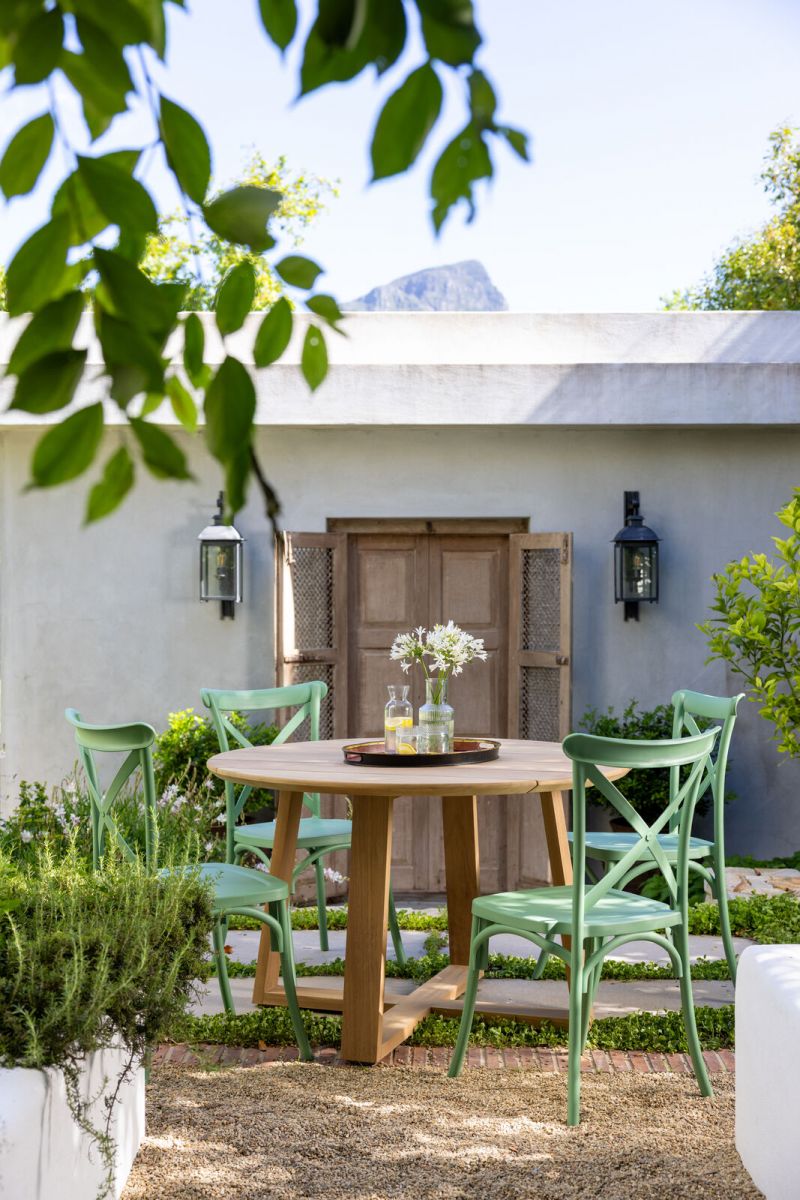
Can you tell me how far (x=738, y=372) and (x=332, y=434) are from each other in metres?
2.33

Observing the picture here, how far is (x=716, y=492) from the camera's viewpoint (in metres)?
7.46

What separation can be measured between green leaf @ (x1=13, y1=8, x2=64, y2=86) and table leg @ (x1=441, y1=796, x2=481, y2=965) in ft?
14.7

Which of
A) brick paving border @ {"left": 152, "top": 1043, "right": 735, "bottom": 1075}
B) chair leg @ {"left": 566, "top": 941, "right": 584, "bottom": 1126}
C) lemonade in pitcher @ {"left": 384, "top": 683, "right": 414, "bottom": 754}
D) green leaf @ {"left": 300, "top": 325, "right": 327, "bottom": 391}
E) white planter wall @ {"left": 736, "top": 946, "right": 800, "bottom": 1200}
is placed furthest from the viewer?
lemonade in pitcher @ {"left": 384, "top": 683, "right": 414, "bottom": 754}

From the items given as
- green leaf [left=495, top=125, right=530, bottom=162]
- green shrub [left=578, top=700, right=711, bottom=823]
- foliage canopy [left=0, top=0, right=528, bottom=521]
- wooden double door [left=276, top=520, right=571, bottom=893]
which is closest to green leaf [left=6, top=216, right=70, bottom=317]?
foliage canopy [left=0, top=0, right=528, bottom=521]

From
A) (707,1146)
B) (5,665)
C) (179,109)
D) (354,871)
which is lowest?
(707,1146)

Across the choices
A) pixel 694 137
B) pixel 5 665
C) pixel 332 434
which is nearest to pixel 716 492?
pixel 332 434

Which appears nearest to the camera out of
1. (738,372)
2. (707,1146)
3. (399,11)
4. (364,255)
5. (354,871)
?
(399,11)

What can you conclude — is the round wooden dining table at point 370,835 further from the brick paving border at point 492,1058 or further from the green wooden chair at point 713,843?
the green wooden chair at point 713,843

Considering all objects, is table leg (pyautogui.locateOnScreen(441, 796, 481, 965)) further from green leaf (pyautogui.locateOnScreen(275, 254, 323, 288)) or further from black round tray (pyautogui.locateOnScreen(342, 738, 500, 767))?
green leaf (pyautogui.locateOnScreen(275, 254, 323, 288))

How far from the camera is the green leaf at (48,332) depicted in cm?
88

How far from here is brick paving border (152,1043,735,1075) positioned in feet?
13.9

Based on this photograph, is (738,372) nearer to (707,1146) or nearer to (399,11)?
(707,1146)

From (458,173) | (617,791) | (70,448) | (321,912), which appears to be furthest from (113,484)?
(321,912)

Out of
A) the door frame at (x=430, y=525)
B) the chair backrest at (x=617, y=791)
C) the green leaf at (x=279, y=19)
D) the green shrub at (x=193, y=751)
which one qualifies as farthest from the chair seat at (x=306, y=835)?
the green leaf at (x=279, y=19)
